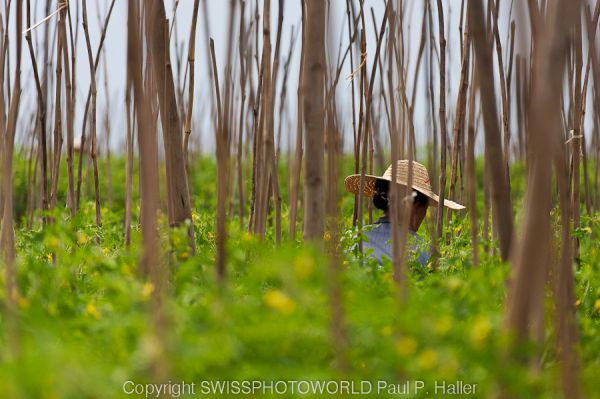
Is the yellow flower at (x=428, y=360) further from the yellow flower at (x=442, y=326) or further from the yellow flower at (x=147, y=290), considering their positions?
the yellow flower at (x=147, y=290)

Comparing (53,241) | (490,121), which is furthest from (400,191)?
(53,241)

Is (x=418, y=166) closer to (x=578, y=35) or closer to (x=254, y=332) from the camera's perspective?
(x=578, y=35)

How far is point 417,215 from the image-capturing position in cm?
246

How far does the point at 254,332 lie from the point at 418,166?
1.66m

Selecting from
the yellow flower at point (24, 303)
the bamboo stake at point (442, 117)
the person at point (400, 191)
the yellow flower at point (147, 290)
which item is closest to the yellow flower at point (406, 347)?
the yellow flower at point (147, 290)

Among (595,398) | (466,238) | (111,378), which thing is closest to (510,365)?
(595,398)

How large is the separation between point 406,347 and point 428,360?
4cm

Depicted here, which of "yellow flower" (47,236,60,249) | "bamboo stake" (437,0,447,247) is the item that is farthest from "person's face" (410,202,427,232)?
"yellow flower" (47,236,60,249)

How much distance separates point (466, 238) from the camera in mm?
2045

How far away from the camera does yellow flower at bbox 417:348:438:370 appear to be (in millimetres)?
872

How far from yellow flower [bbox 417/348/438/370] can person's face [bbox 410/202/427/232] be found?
1536 mm

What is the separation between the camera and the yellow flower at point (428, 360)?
34.3 inches

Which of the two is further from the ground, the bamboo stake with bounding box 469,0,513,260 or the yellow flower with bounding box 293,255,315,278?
the bamboo stake with bounding box 469,0,513,260

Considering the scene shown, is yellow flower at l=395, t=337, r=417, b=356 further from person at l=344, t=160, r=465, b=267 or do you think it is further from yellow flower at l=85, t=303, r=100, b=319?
person at l=344, t=160, r=465, b=267
